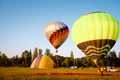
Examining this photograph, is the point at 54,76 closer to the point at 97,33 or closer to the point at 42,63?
the point at 97,33

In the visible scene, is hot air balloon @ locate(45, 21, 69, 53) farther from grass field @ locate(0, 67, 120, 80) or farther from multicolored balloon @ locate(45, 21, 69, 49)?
grass field @ locate(0, 67, 120, 80)

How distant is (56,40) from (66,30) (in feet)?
12.9

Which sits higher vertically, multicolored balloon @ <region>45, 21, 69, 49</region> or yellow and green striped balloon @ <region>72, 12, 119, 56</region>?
multicolored balloon @ <region>45, 21, 69, 49</region>

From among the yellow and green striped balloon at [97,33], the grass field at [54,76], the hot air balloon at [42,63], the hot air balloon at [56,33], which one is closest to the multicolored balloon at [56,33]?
the hot air balloon at [56,33]

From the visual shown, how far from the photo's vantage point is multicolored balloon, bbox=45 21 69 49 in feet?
159

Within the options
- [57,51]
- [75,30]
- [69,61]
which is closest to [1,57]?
[69,61]

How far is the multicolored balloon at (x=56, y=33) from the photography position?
48.6 meters

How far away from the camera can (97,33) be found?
2867 centimetres

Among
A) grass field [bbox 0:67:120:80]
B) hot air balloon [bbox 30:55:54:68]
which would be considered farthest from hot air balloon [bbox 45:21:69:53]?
grass field [bbox 0:67:120:80]

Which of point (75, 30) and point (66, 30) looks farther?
point (66, 30)

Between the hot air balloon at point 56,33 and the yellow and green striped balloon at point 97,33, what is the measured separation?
18316mm

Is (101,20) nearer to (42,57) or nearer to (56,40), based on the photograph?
(56,40)

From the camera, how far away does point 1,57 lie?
89.7 meters

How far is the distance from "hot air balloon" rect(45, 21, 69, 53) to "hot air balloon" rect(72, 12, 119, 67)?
18.3 meters
